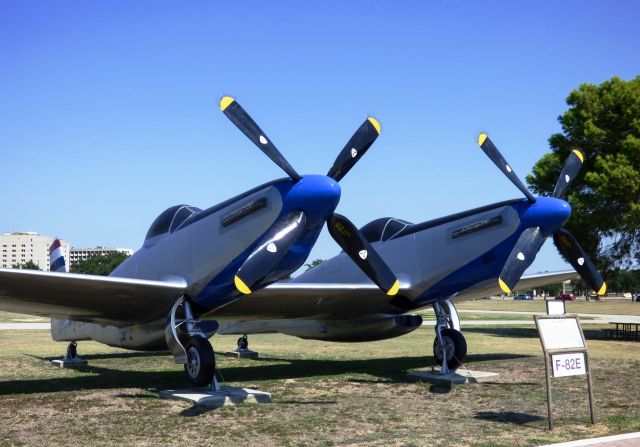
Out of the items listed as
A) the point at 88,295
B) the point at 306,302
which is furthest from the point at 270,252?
the point at 306,302

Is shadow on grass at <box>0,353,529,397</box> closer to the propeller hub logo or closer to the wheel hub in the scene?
the wheel hub

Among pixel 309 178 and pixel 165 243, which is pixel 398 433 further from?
pixel 165 243

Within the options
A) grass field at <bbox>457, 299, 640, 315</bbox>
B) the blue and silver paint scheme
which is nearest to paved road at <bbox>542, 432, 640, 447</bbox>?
the blue and silver paint scheme

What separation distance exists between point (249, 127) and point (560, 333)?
597 centimetres

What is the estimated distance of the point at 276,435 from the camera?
888cm

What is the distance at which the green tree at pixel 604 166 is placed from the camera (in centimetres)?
2580

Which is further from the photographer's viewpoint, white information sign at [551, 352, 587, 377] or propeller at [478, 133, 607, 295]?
propeller at [478, 133, 607, 295]

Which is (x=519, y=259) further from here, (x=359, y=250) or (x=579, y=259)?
(x=359, y=250)

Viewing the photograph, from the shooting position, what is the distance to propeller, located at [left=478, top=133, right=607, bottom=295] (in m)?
13.2

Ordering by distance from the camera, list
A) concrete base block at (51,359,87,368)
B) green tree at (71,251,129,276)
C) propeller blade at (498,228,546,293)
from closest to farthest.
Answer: propeller blade at (498,228,546,293) < concrete base block at (51,359,87,368) < green tree at (71,251,129,276)

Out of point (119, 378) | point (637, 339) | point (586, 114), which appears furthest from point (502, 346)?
point (119, 378)

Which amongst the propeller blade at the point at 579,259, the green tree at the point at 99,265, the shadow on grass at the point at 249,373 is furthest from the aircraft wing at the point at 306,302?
the green tree at the point at 99,265

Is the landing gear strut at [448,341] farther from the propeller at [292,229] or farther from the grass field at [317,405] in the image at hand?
A: the propeller at [292,229]

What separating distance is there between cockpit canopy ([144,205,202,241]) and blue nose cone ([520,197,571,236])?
22.1 feet
